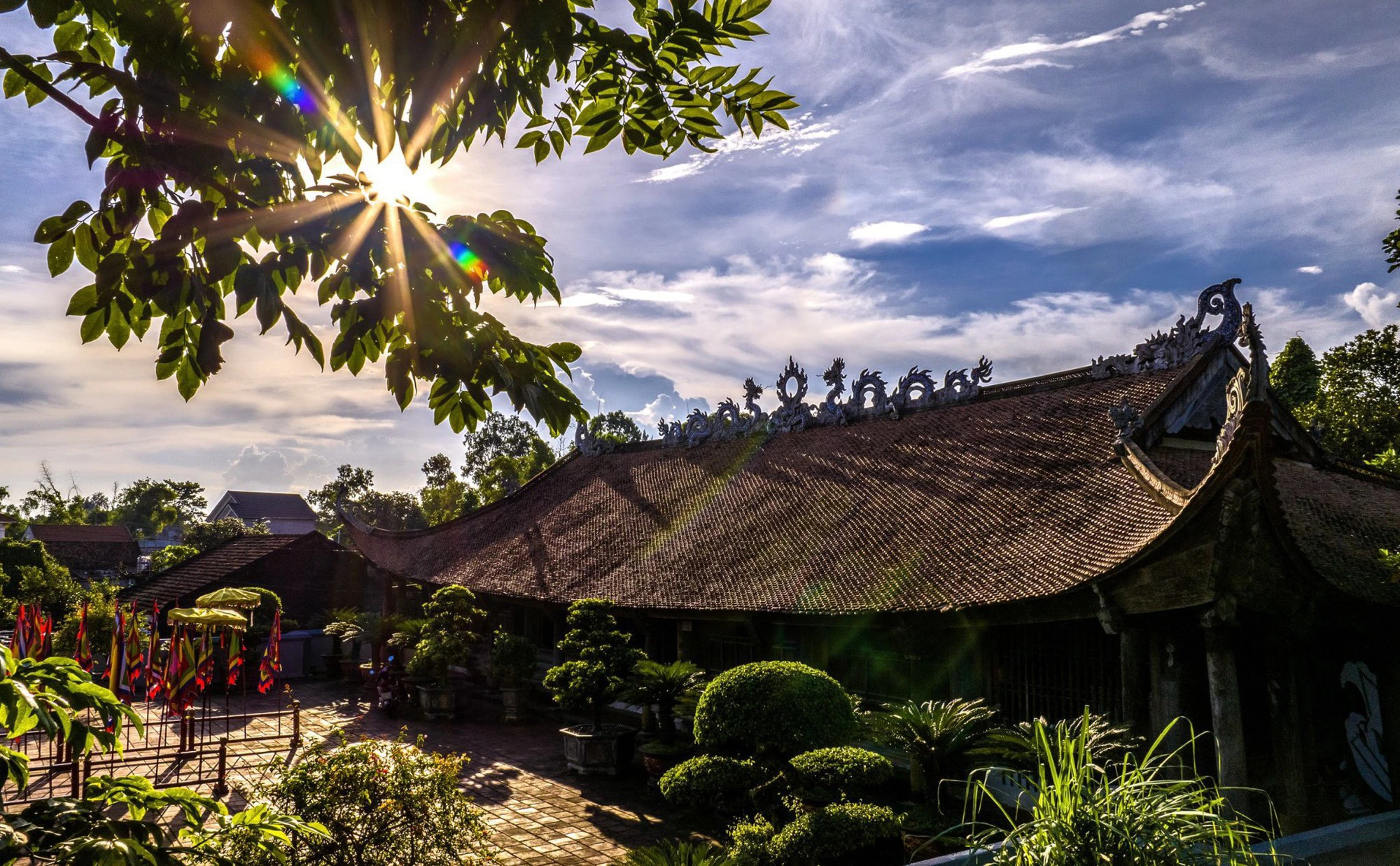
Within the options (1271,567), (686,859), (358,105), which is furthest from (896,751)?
(358,105)

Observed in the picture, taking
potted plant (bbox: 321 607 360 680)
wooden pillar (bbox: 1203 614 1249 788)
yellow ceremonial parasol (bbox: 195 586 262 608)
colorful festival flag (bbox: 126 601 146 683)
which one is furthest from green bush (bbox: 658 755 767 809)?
potted plant (bbox: 321 607 360 680)

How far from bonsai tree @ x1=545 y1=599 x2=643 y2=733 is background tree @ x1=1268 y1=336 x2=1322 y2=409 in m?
26.3

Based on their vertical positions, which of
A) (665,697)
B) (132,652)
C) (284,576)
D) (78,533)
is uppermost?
(78,533)

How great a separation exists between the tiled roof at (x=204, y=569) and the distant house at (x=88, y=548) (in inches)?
1157

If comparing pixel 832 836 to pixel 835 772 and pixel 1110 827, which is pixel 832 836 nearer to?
pixel 835 772

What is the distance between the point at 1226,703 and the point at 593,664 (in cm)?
784

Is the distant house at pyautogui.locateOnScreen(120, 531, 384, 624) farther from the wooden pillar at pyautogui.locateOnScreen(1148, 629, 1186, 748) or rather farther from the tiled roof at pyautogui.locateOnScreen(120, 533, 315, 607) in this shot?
the wooden pillar at pyautogui.locateOnScreen(1148, 629, 1186, 748)

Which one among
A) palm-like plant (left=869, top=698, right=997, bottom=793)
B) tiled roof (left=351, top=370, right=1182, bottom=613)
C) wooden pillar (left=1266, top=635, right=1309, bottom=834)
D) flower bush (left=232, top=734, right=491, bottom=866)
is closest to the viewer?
flower bush (left=232, top=734, right=491, bottom=866)

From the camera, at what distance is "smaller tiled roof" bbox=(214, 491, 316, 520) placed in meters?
78.0

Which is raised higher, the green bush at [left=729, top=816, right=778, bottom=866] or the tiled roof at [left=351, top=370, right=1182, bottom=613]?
the tiled roof at [left=351, top=370, right=1182, bottom=613]

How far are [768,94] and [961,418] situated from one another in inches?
577

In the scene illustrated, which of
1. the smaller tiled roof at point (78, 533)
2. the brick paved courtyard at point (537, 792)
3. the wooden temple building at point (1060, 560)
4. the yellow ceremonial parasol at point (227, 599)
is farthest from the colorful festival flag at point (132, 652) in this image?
the smaller tiled roof at point (78, 533)

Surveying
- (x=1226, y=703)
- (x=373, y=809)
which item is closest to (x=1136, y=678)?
(x=1226, y=703)

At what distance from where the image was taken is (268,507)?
260ft
